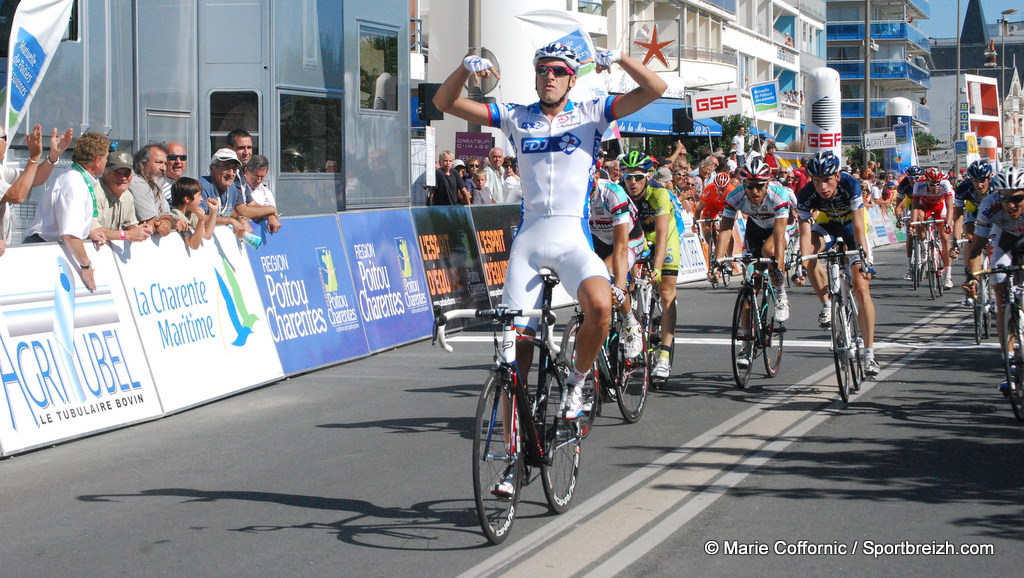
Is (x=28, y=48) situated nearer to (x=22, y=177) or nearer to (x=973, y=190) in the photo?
(x=22, y=177)

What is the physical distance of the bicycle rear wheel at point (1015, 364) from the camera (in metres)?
8.99

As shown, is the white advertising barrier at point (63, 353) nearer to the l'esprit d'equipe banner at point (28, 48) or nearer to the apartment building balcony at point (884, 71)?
the l'esprit d'equipe banner at point (28, 48)

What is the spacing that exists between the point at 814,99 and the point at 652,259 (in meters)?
26.7

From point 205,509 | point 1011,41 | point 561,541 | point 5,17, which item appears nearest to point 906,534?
point 561,541

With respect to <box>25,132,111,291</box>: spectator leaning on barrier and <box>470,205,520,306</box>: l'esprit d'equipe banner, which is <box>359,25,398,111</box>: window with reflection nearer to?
<box>470,205,520,306</box>: l'esprit d'equipe banner

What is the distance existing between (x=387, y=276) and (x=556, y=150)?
737 cm

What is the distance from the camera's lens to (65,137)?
364 inches

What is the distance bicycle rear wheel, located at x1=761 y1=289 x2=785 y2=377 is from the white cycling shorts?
189 inches

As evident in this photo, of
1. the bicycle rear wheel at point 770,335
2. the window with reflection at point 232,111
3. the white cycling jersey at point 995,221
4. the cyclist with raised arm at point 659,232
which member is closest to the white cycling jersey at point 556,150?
the cyclist with raised arm at point 659,232

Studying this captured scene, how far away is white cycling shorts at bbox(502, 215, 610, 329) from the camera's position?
648 centimetres

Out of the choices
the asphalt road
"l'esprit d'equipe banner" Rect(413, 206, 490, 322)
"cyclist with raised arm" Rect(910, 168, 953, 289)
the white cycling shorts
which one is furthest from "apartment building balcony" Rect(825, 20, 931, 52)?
the white cycling shorts

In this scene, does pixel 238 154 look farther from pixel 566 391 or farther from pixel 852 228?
pixel 566 391

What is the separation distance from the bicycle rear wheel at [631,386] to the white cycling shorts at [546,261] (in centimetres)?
256

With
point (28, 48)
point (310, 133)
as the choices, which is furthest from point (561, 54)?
point (310, 133)
